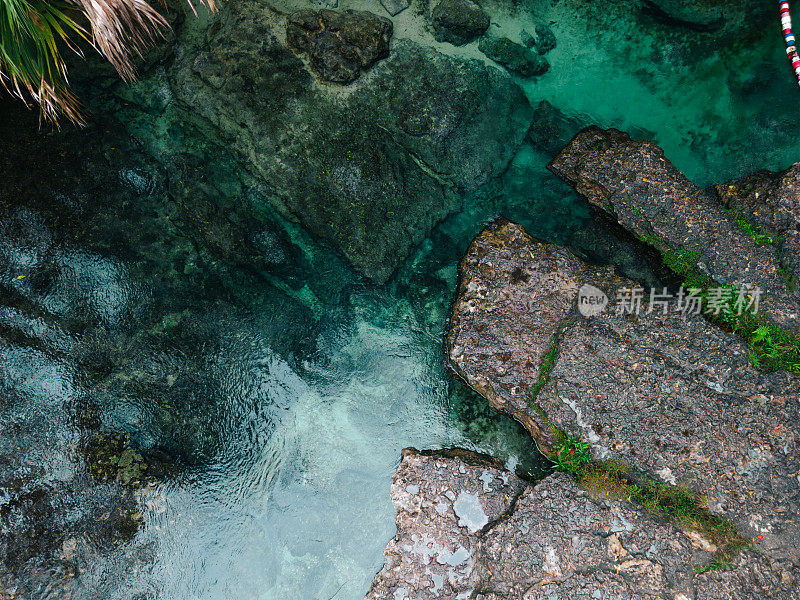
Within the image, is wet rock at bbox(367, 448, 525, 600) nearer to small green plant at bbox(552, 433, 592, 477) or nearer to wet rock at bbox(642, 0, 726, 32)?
small green plant at bbox(552, 433, 592, 477)

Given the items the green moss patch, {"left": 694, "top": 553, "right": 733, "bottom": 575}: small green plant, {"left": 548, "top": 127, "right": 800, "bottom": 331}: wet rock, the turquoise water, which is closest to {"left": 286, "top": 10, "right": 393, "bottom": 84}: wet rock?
the turquoise water

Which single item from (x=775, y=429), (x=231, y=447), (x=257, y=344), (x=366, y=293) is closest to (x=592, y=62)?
(x=366, y=293)

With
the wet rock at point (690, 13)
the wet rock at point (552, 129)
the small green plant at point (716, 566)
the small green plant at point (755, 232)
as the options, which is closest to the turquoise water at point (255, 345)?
the wet rock at point (552, 129)

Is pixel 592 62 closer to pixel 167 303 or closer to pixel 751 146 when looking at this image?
pixel 751 146

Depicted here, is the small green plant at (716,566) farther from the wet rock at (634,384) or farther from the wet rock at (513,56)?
the wet rock at (513,56)

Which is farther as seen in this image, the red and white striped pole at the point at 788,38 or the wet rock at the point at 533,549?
the red and white striped pole at the point at 788,38

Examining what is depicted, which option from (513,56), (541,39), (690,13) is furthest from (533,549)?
(690,13)

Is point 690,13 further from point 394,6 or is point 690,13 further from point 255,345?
point 255,345
